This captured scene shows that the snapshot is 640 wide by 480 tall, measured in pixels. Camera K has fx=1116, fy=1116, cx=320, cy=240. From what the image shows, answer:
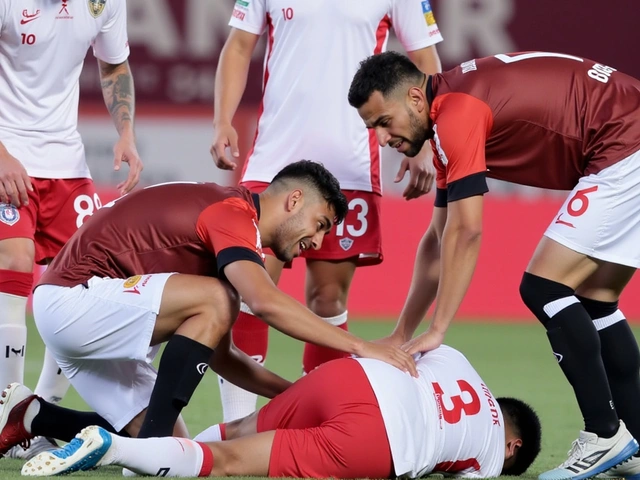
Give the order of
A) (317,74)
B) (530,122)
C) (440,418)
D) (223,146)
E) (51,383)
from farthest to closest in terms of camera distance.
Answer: (317,74)
(223,146)
(51,383)
(530,122)
(440,418)

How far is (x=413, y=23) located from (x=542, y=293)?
6.01ft

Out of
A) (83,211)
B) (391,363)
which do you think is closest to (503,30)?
(83,211)

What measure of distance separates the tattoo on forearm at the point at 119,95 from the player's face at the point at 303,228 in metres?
1.39

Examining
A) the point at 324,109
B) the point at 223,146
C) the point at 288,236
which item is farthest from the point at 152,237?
the point at 324,109

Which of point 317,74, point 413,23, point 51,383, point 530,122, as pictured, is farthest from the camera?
point 413,23

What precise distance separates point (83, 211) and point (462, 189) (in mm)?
1714

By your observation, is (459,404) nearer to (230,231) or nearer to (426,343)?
(426,343)

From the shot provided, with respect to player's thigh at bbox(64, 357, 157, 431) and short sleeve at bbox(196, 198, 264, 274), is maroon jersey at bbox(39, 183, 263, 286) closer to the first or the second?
short sleeve at bbox(196, 198, 264, 274)

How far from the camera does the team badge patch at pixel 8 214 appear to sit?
14.1 ft

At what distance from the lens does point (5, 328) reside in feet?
14.0

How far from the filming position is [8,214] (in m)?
4.32

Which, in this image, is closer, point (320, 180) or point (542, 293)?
point (542, 293)

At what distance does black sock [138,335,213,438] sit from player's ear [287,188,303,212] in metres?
0.63

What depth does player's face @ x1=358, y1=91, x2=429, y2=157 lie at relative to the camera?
3939 millimetres
